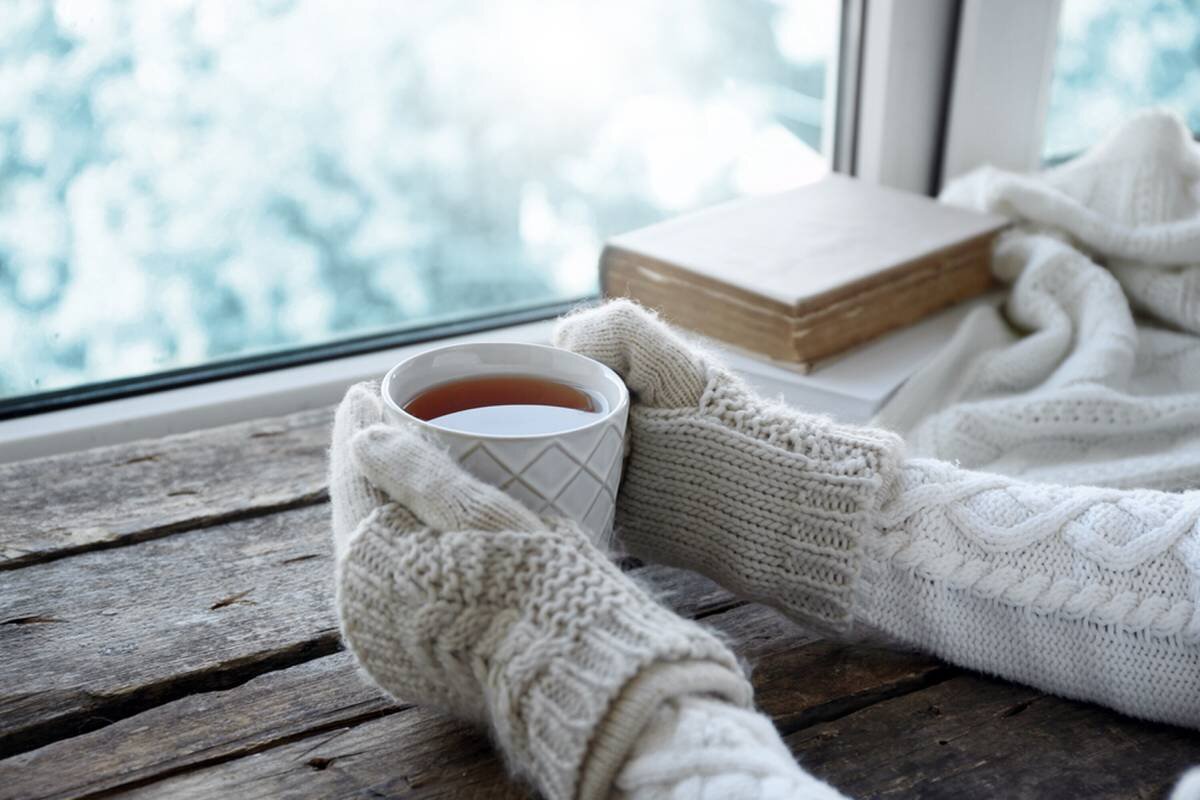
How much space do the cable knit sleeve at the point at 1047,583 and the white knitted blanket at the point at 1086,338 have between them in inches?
6.6

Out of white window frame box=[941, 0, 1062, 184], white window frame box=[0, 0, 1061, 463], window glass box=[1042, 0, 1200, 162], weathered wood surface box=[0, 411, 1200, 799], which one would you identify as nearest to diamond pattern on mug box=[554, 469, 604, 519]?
weathered wood surface box=[0, 411, 1200, 799]

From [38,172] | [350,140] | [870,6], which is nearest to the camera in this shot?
[38,172]

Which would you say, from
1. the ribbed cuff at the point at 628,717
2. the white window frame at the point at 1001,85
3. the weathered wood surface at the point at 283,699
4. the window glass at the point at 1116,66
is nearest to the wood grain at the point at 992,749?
the weathered wood surface at the point at 283,699

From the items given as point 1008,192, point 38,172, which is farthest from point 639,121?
point 38,172

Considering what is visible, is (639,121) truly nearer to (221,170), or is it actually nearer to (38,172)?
(221,170)

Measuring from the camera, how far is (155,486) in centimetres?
73

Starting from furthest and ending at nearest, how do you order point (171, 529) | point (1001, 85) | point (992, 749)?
1. point (1001, 85)
2. point (171, 529)
3. point (992, 749)

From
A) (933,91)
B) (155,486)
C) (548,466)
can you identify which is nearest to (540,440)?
(548,466)

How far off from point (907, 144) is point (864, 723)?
68 cm

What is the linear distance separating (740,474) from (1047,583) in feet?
0.49

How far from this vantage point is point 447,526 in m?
0.47

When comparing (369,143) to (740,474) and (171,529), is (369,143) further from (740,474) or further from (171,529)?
(740,474)

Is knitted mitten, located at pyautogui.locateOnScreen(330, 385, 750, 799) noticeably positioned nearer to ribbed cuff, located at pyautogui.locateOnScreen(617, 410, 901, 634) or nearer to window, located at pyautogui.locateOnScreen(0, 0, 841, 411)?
ribbed cuff, located at pyautogui.locateOnScreen(617, 410, 901, 634)

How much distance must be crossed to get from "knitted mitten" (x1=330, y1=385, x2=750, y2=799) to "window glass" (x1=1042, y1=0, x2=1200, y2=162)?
87 cm
